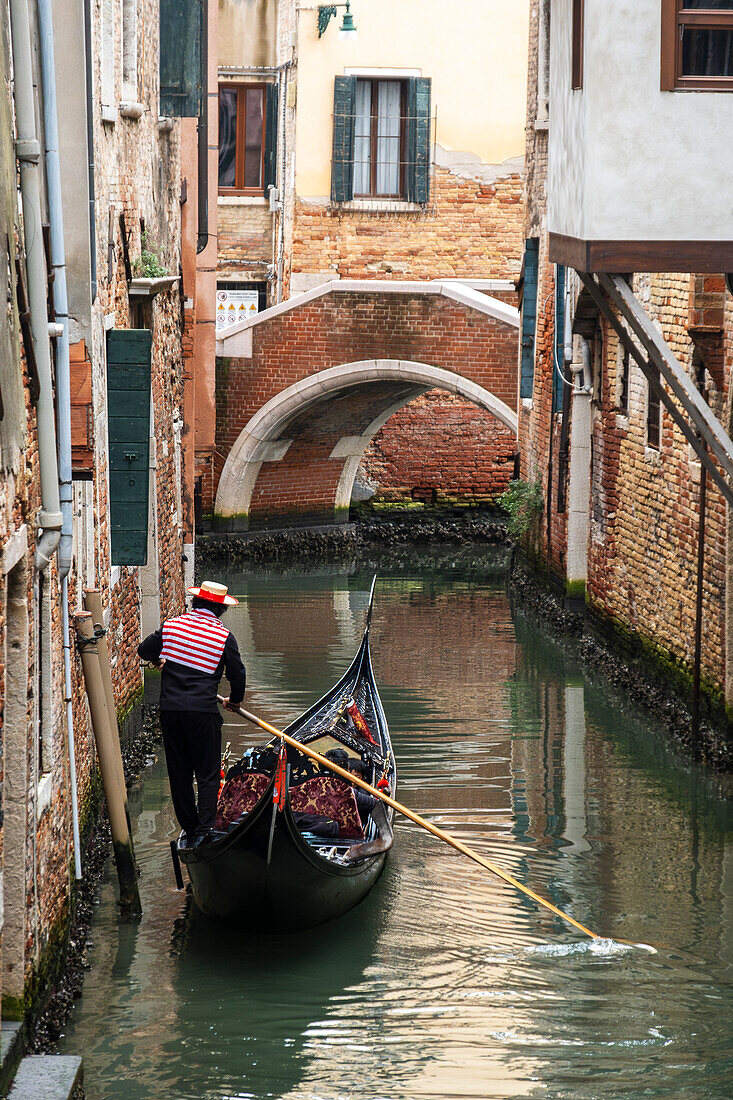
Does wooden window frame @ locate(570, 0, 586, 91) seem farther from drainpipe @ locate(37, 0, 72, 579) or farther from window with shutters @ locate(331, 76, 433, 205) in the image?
window with shutters @ locate(331, 76, 433, 205)

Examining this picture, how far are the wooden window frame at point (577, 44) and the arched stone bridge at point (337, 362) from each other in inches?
295

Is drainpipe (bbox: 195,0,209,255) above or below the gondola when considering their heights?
above

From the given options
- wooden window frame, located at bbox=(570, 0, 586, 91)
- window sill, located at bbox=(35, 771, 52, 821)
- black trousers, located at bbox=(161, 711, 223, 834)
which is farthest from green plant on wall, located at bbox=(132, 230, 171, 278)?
window sill, located at bbox=(35, 771, 52, 821)

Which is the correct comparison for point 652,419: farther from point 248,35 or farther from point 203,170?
point 248,35

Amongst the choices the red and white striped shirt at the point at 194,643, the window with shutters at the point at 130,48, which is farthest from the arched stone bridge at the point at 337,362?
the red and white striped shirt at the point at 194,643

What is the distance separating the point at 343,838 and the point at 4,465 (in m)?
2.46

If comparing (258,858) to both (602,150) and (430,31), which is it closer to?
(602,150)

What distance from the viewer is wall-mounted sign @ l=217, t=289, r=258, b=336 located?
58.3ft

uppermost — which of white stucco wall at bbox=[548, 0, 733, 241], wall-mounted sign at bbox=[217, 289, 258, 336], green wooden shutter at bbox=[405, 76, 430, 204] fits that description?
green wooden shutter at bbox=[405, 76, 430, 204]

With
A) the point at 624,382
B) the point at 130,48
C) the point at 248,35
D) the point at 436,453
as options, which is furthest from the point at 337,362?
the point at 130,48

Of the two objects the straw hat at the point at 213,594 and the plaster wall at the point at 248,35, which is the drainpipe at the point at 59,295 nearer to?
the straw hat at the point at 213,594

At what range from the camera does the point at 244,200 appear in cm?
1739

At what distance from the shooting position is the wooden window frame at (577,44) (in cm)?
636

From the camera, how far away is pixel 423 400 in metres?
16.7
